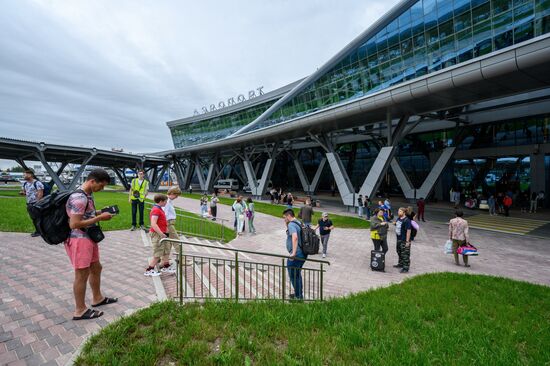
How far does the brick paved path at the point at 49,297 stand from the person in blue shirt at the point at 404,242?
22.7 ft

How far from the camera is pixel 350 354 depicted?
302cm

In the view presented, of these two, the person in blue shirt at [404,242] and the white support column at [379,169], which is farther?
the white support column at [379,169]

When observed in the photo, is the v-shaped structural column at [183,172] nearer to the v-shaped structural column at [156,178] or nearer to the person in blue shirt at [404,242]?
the v-shaped structural column at [156,178]

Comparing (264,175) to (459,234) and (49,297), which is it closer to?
(459,234)

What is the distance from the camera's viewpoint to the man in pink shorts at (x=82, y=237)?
132 inches

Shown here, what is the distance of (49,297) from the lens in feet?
14.0

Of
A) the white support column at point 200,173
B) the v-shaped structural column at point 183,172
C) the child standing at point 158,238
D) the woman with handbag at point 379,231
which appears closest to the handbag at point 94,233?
the child standing at point 158,238

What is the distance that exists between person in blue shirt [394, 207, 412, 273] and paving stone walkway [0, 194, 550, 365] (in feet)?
0.98

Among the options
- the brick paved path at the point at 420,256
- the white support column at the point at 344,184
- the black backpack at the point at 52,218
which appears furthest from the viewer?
the white support column at the point at 344,184

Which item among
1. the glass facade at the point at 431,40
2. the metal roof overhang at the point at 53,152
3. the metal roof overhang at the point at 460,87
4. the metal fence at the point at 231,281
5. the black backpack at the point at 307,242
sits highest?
the glass facade at the point at 431,40

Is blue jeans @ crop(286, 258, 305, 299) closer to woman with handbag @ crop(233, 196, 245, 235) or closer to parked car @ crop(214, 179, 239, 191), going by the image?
woman with handbag @ crop(233, 196, 245, 235)

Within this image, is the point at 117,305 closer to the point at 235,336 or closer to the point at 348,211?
the point at 235,336

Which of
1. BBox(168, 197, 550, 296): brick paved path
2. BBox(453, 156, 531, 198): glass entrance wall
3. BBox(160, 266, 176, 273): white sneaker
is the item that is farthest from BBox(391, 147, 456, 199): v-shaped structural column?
BBox(160, 266, 176, 273): white sneaker

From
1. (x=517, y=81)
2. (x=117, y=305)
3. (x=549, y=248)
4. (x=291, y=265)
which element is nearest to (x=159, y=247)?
(x=117, y=305)
